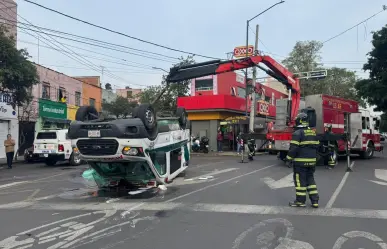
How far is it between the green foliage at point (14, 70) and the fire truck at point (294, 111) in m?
7.41

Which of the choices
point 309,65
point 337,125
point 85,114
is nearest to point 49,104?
point 85,114

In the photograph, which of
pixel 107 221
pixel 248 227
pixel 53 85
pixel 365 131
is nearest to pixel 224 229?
pixel 248 227

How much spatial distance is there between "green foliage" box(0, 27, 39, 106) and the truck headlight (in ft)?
33.9

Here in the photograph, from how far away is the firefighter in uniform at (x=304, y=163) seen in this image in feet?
23.5

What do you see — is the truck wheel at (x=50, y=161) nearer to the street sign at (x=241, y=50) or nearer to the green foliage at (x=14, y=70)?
the green foliage at (x=14, y=70)

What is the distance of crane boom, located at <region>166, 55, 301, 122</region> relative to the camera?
1478cm

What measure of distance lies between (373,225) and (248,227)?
77.4 inches

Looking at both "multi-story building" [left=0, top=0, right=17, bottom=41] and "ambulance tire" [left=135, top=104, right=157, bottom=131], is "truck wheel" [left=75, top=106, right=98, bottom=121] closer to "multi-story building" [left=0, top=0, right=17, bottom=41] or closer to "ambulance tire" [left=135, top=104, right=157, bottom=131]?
"ambulance tire" [left=135, top=104, right=157, bottom=131]

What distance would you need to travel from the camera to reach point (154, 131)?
882 cm

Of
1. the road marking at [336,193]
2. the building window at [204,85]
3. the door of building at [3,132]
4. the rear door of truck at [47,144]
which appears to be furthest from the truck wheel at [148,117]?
the building window at [204,85]

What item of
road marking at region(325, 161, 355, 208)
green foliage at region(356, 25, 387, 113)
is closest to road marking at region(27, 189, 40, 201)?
road marking at region(325, 161, 355, 208)

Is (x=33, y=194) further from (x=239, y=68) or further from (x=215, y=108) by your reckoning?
(x=215, y=108)

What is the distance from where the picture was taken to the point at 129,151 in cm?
825

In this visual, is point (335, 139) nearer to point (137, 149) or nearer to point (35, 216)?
point (137, 149)
